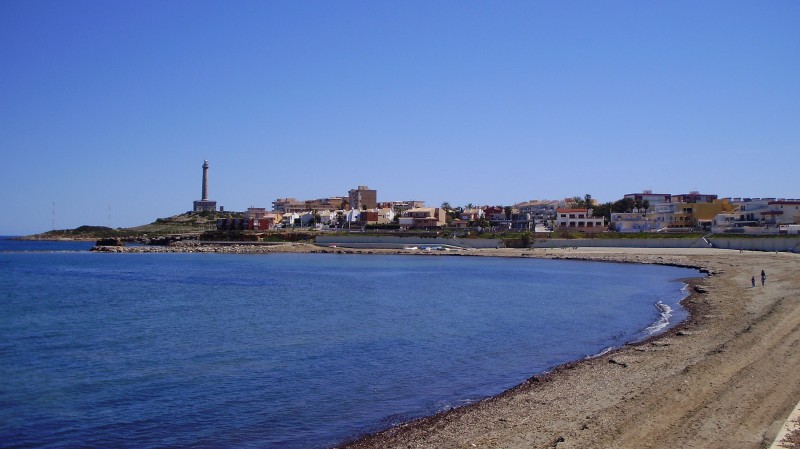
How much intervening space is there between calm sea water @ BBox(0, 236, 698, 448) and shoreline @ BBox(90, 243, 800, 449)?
3.82 ft

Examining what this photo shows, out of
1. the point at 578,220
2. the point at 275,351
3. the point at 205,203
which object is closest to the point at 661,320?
the point at 275,351

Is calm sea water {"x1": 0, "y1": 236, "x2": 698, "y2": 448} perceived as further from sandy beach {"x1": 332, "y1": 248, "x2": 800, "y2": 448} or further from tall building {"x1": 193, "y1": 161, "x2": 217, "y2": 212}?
tall building {"x1": 193, "y1": 161, "x2": 217, "y2": 212}

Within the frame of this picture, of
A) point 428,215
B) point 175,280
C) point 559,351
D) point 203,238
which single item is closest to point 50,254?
point 203,238

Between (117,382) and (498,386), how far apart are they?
335 inches

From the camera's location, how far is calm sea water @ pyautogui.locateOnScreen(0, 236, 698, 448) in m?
11.9


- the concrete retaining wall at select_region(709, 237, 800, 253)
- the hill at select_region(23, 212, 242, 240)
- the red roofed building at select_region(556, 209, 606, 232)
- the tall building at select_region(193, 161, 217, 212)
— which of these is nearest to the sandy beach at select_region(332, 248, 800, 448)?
the concrete retaining wall at select_region(709, 237, 800, 253)

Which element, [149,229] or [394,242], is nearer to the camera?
[394,242]

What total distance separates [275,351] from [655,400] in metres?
10.9

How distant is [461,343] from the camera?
1959 cm

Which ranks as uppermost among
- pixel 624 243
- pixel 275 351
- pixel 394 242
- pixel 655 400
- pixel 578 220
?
pixel 578 220

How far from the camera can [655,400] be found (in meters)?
11.0

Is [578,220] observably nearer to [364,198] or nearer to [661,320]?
[364,198]

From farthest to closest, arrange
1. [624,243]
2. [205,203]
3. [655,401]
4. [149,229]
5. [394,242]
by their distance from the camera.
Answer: [205,203] < [149,229] < [394,242] < [624,243] < [655,401]

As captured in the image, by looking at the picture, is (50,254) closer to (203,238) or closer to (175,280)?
(203,238)
